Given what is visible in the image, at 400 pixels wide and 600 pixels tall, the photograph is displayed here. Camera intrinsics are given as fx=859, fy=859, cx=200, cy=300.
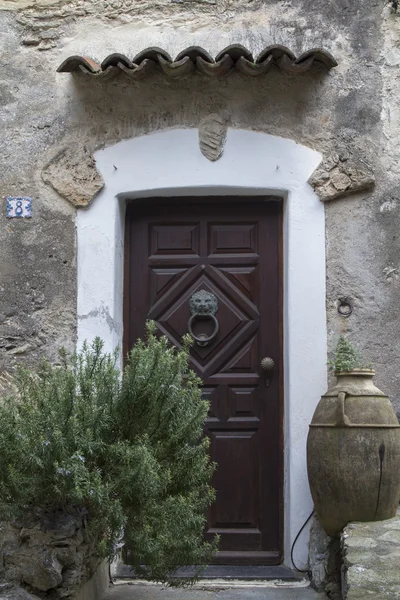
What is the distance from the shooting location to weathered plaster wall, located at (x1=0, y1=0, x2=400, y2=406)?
4812 millimetres

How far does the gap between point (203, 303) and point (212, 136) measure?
0.96 m

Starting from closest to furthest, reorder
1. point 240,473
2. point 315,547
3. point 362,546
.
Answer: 1. point 362,546
2. point 315,547
3. point 240,473

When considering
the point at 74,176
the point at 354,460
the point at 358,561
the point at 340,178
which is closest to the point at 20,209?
the point at 74,176

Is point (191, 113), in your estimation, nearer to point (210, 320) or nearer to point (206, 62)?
point (206, 62)

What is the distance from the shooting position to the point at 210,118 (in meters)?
4.96

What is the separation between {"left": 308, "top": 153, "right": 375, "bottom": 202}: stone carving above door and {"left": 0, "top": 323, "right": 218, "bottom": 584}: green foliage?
1.54m

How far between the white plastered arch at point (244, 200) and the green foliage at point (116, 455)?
3.49 feet

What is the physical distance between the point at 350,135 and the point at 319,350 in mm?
1243

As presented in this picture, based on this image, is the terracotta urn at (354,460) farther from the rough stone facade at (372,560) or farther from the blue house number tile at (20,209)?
the blue house number tile at (20,209)

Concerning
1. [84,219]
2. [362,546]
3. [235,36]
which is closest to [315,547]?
[362,546]

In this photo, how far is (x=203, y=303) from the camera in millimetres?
4934

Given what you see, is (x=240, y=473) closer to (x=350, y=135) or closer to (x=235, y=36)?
(x=350, y=135)

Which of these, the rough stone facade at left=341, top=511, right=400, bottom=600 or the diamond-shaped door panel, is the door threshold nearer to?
the rough stone facade at left=341, top=511, right=400, bottom=600

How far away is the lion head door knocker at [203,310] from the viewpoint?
194 inches
